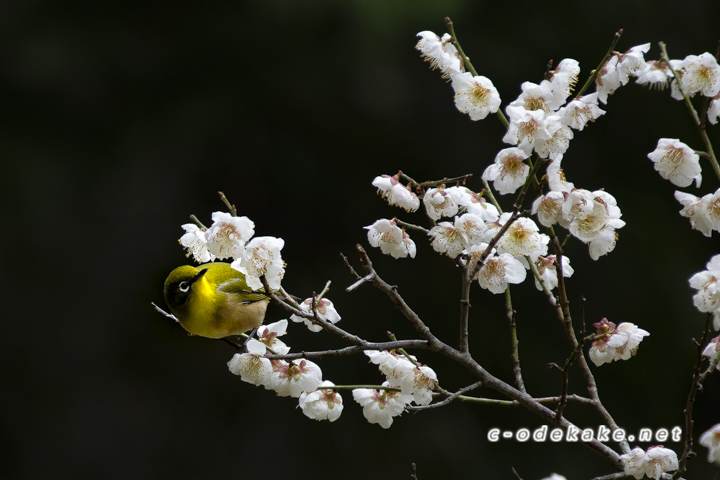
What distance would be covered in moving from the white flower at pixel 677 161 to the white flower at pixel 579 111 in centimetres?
15

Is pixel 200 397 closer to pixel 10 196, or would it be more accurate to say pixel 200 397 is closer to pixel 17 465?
pixel 17 465

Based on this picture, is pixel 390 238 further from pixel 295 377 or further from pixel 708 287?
pixel 708 287

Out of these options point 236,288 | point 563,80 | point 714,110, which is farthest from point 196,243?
point 714,110

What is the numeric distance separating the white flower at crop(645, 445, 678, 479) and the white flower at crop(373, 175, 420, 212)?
0.47m

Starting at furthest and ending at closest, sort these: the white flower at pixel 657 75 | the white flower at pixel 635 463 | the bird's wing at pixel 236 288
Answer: the bird's wing at pixel 236 288 → the white flower at pixel 657 75 → the white flower at pixel 635 463

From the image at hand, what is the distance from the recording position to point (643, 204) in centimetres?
A: 348

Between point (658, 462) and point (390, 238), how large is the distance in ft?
1.58

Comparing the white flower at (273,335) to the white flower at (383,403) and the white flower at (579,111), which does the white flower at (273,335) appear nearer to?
the white flower at (383,403)

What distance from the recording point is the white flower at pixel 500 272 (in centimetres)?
99

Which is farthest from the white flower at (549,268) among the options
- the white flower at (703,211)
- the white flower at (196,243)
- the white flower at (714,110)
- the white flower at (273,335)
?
the white flower at (196,243)

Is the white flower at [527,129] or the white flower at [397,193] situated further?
the white flower at [397,193]

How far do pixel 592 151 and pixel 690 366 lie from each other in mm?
1190

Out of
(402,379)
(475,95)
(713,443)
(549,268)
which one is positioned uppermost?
(475,95)

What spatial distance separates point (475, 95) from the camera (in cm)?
95
